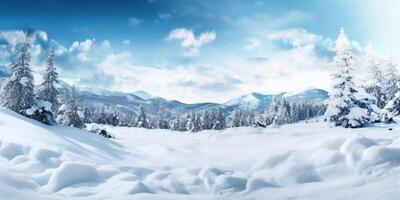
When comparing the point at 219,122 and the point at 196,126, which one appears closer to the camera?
the point at 196,126

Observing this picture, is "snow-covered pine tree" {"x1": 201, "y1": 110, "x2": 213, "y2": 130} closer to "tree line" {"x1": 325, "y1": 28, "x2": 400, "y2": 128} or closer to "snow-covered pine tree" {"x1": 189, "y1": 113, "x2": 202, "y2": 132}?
"snow-covered pine tree" {"x1": 189, "y1": 113, "x2": 202, "y2": 132}

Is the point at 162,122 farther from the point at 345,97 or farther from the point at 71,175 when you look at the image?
the point at 71,175

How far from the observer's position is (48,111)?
34938 mm

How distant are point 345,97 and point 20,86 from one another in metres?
31.5

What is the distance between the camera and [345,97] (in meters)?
30.2

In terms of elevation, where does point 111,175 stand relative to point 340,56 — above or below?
below

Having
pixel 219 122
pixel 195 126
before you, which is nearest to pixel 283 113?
pixel 219 122

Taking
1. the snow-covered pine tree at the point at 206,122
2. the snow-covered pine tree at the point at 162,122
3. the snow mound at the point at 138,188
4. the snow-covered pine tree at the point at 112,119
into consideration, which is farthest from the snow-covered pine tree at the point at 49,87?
the snow-covered pine tree at the point at 162,122

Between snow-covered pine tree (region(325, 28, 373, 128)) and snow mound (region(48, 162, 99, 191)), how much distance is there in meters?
24.8

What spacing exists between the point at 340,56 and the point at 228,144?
1592 centimetres

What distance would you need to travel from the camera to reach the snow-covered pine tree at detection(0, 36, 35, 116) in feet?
121

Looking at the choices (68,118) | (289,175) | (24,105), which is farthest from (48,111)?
(289,175)

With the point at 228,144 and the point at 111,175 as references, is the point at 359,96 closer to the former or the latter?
the point at 228,144

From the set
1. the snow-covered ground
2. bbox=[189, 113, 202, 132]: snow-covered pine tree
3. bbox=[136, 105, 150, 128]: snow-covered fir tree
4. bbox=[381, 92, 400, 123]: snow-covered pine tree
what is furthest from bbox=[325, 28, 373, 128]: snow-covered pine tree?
bbox=[136, 105, 150, 128]: snow-covered fir tree
